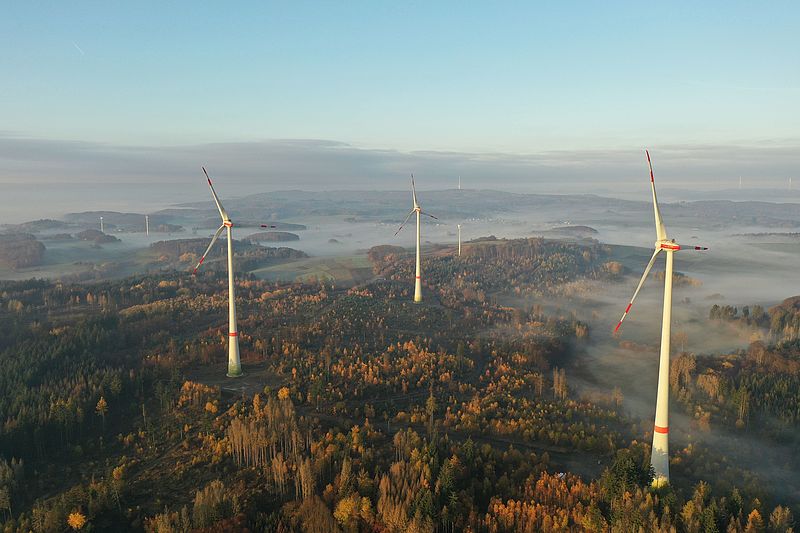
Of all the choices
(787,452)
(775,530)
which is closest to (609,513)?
(775,530)

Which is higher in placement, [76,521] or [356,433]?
[356,433]

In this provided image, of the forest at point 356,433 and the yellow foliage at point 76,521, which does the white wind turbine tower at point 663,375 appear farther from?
the yellow foliage at point 76,521

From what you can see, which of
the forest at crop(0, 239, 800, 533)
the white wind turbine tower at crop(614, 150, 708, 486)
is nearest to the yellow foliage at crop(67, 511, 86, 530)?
the forest at crop(0, 239, 800, 533)

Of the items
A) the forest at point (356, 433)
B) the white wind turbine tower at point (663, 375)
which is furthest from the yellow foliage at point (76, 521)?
the white wind turbine tower at point (663, 375)

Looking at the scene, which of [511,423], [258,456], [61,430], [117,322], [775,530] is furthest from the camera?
[117,322]

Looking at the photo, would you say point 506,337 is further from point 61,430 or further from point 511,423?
point 61,430

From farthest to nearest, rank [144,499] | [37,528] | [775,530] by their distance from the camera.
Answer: [144,499], [37,528], [775,530]

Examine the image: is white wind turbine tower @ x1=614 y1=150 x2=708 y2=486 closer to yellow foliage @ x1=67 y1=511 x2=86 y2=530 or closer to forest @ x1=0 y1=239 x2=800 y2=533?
forest @ x1=0 y1=239 x2=800 y2=533

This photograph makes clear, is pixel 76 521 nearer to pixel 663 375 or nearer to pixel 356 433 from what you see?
pixel 356 433

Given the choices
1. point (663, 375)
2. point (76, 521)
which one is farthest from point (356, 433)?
point (663, 375)
